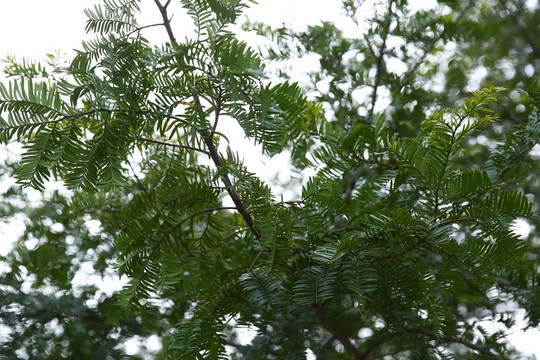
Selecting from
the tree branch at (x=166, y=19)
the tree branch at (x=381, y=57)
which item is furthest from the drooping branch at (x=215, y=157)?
the tree branch at (x=381, y=57)

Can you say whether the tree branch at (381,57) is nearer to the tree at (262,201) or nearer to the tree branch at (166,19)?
the tree at (262,201)

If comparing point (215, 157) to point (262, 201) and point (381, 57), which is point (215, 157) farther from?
point (381, 57)

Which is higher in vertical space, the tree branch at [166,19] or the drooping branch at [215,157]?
the tree branch at [166,19]

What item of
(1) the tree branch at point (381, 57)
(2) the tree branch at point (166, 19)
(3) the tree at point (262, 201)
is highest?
(1) the tree branch at point (381, 57)

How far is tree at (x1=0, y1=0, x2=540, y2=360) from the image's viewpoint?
0.49 metres

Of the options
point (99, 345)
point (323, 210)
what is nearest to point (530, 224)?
point (323, 210)

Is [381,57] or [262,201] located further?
[381,57]

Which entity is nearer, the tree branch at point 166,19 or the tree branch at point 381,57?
the tree branch at point 166,19

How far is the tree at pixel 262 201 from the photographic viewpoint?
19.4 inches

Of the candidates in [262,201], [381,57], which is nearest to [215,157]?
[262,201]

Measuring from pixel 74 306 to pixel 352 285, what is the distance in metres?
0.62

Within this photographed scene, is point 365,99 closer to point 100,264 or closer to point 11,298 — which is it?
point 100,264

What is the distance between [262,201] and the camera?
509 mm

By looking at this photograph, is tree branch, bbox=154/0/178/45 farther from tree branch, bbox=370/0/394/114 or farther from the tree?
tree branch, bbox=370/0/394/114
